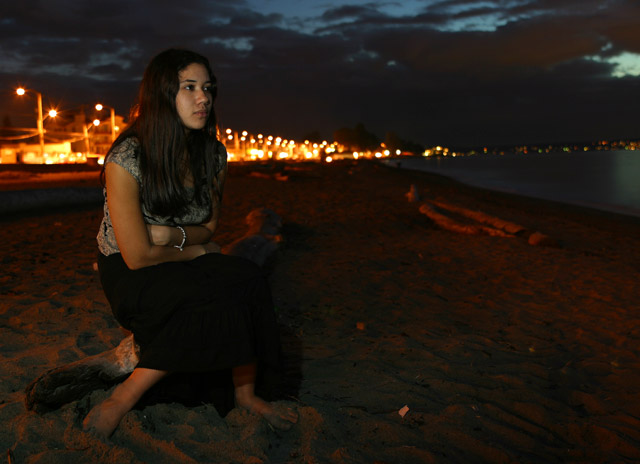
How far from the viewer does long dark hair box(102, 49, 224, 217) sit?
2.63 m

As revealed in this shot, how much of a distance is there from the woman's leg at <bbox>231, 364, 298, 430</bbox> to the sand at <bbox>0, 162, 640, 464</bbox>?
3.0 inches

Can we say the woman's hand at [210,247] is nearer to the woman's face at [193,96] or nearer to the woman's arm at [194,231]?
the woman's arm at [194,231]

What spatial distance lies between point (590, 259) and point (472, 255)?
6.46 feet

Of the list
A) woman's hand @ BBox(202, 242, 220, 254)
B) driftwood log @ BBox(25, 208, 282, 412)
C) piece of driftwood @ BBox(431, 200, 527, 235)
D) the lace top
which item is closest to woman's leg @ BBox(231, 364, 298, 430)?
driftwood log @ BBox(25, 208, 282, 412)

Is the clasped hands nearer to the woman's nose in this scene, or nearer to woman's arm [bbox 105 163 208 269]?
woman's arm [bbox 105 163 208 269]

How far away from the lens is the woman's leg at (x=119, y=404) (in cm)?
238

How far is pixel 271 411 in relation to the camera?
2.70 meters

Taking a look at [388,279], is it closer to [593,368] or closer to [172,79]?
[593,368]

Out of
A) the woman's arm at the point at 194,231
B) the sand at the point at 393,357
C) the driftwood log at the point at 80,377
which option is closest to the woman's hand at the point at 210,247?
the woman's arm at the point at 194,231

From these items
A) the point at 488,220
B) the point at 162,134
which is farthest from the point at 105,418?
the point at 488,220

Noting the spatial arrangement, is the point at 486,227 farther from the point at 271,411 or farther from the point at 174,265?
the point at 174,265

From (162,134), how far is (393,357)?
241 cm

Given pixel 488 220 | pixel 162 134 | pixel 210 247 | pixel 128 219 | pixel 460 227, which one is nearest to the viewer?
pixel 128 219

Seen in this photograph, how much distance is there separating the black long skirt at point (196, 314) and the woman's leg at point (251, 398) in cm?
11
